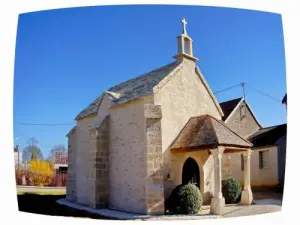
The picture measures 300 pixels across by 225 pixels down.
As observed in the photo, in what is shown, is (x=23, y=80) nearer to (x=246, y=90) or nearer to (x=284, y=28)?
(x=246, y=90)

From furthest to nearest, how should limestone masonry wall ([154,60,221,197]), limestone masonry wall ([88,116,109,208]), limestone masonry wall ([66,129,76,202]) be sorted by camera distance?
limestone masonry wall ([88,116,109,208]) → limestone masonry wall ([154,60,221,197]) → limestone masonry wall ([66,129,76,202])

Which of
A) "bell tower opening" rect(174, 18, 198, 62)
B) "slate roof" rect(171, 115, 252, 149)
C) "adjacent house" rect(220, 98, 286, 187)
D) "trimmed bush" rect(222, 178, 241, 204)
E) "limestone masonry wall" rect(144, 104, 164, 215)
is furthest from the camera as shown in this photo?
"slate roof" rect(171, 115, 252, 149)

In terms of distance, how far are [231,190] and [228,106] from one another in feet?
6.67

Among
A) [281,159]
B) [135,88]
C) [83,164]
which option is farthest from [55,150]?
[281,159]

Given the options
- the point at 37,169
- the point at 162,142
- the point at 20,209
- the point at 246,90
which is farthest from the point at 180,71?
the point at 20,209

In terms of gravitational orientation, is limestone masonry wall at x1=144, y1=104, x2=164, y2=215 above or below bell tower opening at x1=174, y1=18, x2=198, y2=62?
Answer: below

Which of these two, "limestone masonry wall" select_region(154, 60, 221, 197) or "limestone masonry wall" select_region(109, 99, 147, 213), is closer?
"limestone masonry wall" select_region(109, 99, 147, 213)

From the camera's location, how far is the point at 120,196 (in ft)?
31.2

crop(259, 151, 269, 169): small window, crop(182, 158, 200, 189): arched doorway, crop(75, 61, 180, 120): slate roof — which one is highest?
crop(75, 61, 180, 120): slate roof

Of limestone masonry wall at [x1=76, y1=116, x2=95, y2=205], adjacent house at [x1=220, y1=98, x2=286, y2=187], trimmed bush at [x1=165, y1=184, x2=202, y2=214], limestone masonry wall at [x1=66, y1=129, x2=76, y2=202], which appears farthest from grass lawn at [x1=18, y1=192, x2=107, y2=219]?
adjacent house at [x1=220, y1=98, x2=286, y2=187]

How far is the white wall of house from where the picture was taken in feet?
26.7

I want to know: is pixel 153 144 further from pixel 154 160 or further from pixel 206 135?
pixel 206 135

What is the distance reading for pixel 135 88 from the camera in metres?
8.24

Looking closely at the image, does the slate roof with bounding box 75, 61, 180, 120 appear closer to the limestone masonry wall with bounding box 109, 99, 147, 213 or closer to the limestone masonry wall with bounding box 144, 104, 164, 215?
the limestone masonry wall with bounding box 109, 99, 147, 213
